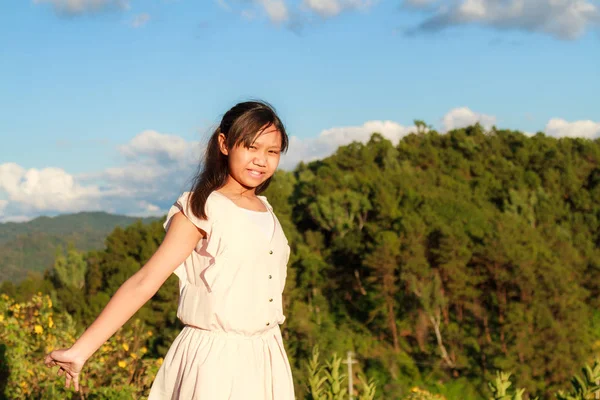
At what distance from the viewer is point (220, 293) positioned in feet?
7.72

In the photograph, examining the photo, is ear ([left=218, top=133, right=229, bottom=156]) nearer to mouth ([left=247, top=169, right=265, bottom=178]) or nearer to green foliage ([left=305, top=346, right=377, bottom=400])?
mouth ([left=247, top=169, right=265, bottom=178])

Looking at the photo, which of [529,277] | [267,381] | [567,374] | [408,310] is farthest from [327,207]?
[267,381]

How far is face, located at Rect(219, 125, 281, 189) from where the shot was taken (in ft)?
8.25

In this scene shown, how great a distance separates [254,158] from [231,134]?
102mm

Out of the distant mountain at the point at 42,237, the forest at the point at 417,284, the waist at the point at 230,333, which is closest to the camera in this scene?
the waist at the point at 230,333

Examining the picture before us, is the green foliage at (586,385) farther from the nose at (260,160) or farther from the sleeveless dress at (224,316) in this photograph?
the nose at (260,160)

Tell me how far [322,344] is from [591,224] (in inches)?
1024

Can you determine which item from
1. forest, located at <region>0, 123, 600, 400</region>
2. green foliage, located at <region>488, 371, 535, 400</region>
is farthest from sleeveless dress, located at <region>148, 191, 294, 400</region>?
forest, located at <region>0, 123, 600, 400</region>

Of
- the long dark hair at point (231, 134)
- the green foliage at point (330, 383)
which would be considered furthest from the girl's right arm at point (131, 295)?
the green foliage at point (330, 383)

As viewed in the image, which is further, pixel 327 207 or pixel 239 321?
pixel 327 207

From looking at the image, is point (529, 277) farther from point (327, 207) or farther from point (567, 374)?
point (327, 207)

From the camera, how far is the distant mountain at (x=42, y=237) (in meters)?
75.9

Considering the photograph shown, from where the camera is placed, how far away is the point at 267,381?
95.6 inches

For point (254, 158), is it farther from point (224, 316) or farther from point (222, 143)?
point (224, 316)
